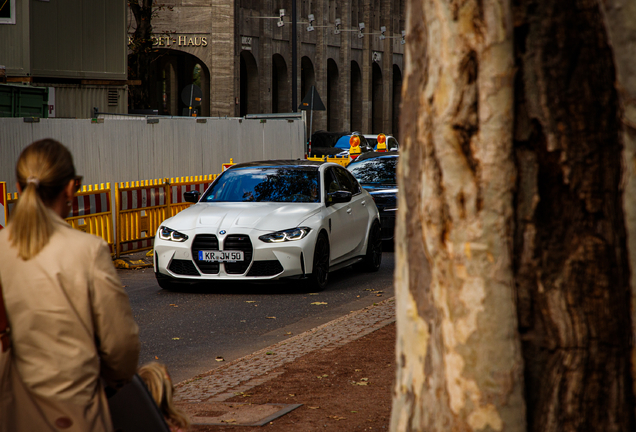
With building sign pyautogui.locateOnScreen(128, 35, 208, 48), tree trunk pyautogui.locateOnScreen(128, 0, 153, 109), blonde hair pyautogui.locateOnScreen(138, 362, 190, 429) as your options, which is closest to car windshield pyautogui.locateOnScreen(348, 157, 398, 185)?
blonde hair pyautogui.locateOnScreen(138, 362, 190, 429)

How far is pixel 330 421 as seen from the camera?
221 inches

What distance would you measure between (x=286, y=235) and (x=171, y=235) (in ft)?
4.58

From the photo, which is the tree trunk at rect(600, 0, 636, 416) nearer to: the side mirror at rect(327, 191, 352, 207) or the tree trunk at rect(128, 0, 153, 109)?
the side mirror at rect(327, 191, 352, 207)

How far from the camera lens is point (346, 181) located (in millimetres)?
13383

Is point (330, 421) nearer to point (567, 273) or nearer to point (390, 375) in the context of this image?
point (390, 375)

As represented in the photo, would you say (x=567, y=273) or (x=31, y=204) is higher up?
(x=31, y=204)

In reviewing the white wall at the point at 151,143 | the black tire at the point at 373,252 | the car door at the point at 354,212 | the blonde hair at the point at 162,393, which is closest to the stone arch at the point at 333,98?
the white wall at the point at 151,143

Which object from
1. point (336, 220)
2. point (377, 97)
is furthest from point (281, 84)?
point (336, 220)

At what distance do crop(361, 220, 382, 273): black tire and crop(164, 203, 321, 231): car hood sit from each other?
1.94 metres

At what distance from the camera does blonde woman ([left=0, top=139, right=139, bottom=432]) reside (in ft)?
9.08

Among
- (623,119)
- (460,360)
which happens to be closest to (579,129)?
(623,119)

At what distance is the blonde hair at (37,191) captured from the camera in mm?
2793

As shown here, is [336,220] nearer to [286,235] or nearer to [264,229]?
[286,235]

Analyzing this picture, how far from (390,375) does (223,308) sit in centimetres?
411
